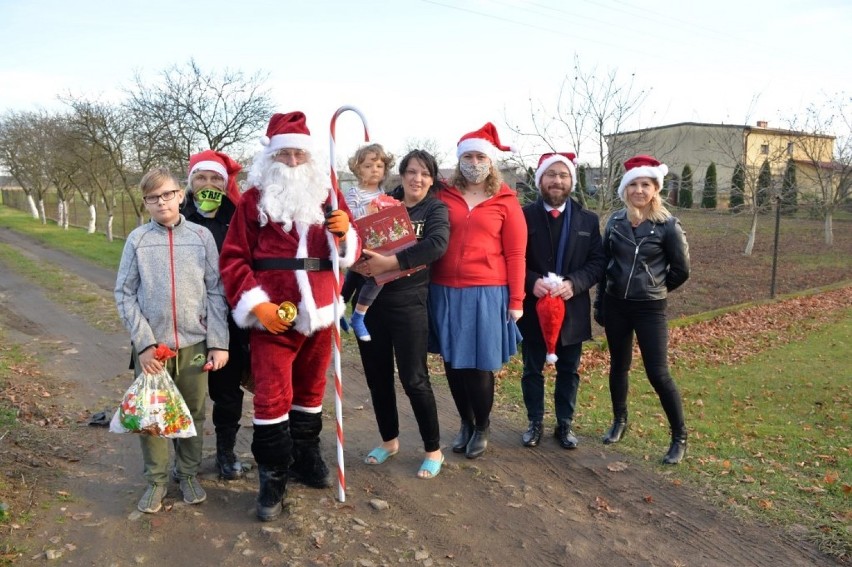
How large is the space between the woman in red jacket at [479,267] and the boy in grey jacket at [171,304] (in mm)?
1420

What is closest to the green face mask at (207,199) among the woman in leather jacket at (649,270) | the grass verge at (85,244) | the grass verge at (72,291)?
the woman in leather jacket at (649,270)

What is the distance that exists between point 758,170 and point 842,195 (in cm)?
294

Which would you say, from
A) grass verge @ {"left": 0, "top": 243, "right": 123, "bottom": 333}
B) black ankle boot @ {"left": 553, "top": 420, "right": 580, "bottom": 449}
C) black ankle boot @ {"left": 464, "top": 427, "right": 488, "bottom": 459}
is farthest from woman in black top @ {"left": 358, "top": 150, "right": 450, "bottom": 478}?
grass verge @ {"left": 0, "top": 243, "right": 123, "bottom": 333}

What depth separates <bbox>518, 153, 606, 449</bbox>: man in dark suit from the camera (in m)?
4.43

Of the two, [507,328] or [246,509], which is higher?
[507,328]

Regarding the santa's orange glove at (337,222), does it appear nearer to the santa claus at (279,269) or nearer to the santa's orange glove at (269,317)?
the santa claus at (279,269)

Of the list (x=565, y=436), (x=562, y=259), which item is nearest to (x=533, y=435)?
(x=565, y=436)

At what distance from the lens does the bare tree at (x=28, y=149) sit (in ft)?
103

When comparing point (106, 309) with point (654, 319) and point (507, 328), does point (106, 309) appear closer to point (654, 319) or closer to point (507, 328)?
point (507, 328)

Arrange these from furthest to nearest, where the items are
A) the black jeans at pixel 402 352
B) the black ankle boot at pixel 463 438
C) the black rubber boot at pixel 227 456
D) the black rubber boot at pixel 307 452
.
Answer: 1. the black ankle boot at pixel 463 438
2. the black rubber boot at pixel 227 456
3. the black jeans at pixel 402 352
4. the black rubber boot at pixel 307 452

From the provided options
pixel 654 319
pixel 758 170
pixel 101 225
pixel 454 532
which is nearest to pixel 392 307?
pixel 454 532

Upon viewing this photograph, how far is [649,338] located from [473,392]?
1269 mm

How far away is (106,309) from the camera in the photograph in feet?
32.6

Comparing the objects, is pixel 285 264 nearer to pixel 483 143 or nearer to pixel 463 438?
pixel 483 143
